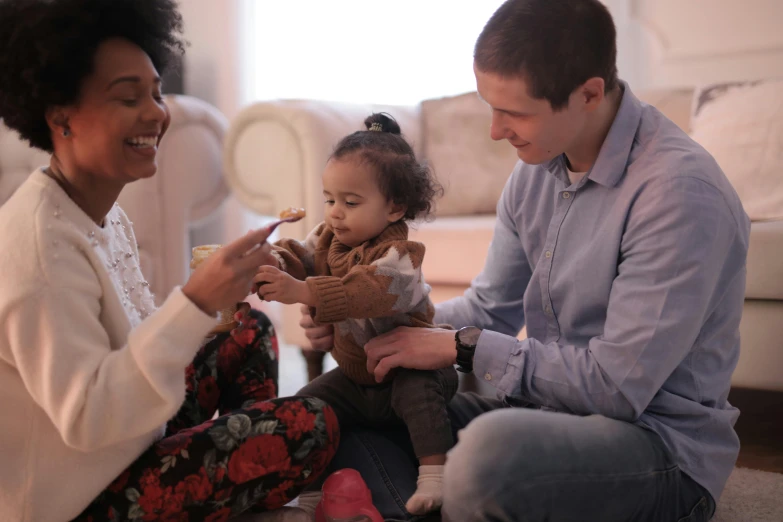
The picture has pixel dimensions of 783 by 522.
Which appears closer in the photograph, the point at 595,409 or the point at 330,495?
the point at 595,409

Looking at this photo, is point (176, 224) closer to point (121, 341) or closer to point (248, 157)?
point (248, 157)

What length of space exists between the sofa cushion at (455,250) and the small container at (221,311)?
2.97 feet

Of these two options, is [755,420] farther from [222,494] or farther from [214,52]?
[214,52]

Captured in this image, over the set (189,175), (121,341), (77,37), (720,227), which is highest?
(77,37)

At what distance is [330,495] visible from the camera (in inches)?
50.3

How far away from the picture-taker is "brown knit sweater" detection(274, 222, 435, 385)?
1.24 metres

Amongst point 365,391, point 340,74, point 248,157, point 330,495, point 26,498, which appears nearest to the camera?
point 26,498

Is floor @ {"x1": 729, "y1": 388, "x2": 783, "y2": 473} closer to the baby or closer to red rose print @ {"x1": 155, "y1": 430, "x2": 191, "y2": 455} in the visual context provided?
the baby

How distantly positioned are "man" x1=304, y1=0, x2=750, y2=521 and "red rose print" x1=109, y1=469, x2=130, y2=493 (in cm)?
46

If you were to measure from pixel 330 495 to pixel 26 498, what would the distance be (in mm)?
495

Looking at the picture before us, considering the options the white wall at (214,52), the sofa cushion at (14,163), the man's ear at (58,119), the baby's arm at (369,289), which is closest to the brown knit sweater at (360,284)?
the baby's arm at (369,289)

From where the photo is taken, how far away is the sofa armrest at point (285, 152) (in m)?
2.37

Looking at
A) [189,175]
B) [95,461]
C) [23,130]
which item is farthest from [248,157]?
[95,461]

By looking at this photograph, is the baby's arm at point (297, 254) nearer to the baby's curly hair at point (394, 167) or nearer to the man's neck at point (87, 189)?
the baby's curly hair at point (394, 167)
